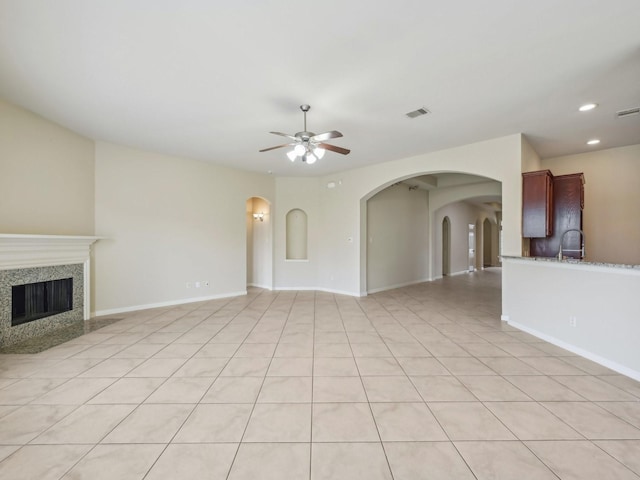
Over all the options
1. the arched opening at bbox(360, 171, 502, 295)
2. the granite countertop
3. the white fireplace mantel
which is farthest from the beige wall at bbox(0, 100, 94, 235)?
the granite countertop

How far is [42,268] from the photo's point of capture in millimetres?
3938

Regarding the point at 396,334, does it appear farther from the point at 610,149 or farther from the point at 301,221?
the point at 610,149

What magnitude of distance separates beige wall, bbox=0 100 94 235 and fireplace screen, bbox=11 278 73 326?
2.55 ft

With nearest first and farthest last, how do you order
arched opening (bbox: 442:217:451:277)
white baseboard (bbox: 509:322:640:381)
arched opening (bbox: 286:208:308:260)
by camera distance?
white baseboard (bbox: 509:322:640:381), arched opening (bbox: 286:208:308:260), arched opening (bbox: 442:217:451:277)

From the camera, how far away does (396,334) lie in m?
3.95

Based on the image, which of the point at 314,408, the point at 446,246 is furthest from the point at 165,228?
the point at 446,246

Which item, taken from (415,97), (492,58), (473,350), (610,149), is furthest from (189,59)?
(610,149)

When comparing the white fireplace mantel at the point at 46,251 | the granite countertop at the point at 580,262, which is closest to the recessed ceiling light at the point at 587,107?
the granite countertop at the point at 580,262

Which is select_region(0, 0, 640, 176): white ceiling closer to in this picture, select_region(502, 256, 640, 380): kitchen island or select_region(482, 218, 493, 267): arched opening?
select_region(502, 256, 640, 380): kitchen island

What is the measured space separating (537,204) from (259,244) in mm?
6343

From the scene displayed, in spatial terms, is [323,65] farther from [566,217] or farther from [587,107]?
[566,217]

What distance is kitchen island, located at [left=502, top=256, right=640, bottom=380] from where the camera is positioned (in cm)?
278

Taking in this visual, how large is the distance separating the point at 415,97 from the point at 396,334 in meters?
3.12

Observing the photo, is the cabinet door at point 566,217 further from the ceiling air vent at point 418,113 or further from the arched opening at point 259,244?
the arched opening at point 259,244
